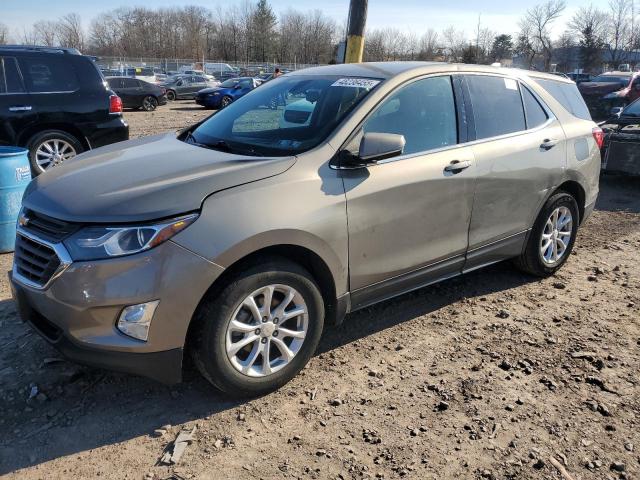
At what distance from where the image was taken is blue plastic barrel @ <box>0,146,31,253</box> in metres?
5.07

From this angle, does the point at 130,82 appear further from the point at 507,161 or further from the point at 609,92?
the point at 507,161

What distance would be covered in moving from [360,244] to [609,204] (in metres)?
5.90

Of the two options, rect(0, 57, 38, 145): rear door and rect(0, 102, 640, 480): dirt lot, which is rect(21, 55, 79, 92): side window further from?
rect(0, 102, 640, 480): dirt lot

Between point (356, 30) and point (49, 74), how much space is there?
4.85 m

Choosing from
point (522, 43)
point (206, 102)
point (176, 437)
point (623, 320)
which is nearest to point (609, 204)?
point (623, 320)

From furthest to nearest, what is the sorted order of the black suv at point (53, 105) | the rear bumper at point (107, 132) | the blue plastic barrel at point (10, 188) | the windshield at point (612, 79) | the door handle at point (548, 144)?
the windshield at point (612, 79) → the rear bumper at point (107, 132) → the black suv at point (53, 105) → the blue plastic barrel at point (10, 188) → the door handle at point (548, 144)

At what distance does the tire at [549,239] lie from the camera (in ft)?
15.1

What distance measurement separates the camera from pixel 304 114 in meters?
3.63

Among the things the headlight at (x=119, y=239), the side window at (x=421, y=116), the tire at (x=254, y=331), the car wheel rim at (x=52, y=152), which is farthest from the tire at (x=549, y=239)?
the car wheel rim at (x=52, y=152)

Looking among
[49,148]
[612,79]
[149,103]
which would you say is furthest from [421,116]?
[149,103]

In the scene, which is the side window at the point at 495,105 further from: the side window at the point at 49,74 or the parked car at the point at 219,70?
the parked car at the point at 219,70

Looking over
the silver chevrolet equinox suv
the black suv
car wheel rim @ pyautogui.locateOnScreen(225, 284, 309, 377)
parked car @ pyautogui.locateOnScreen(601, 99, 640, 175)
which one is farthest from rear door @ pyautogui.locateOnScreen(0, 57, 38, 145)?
parked car @ pyautogui.locateOnScreen(601, 99, 640, 175)

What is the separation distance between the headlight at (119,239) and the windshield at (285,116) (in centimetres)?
93

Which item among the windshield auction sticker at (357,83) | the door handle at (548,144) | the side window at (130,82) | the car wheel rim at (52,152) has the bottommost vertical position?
the car wheel rim at (52,152)
